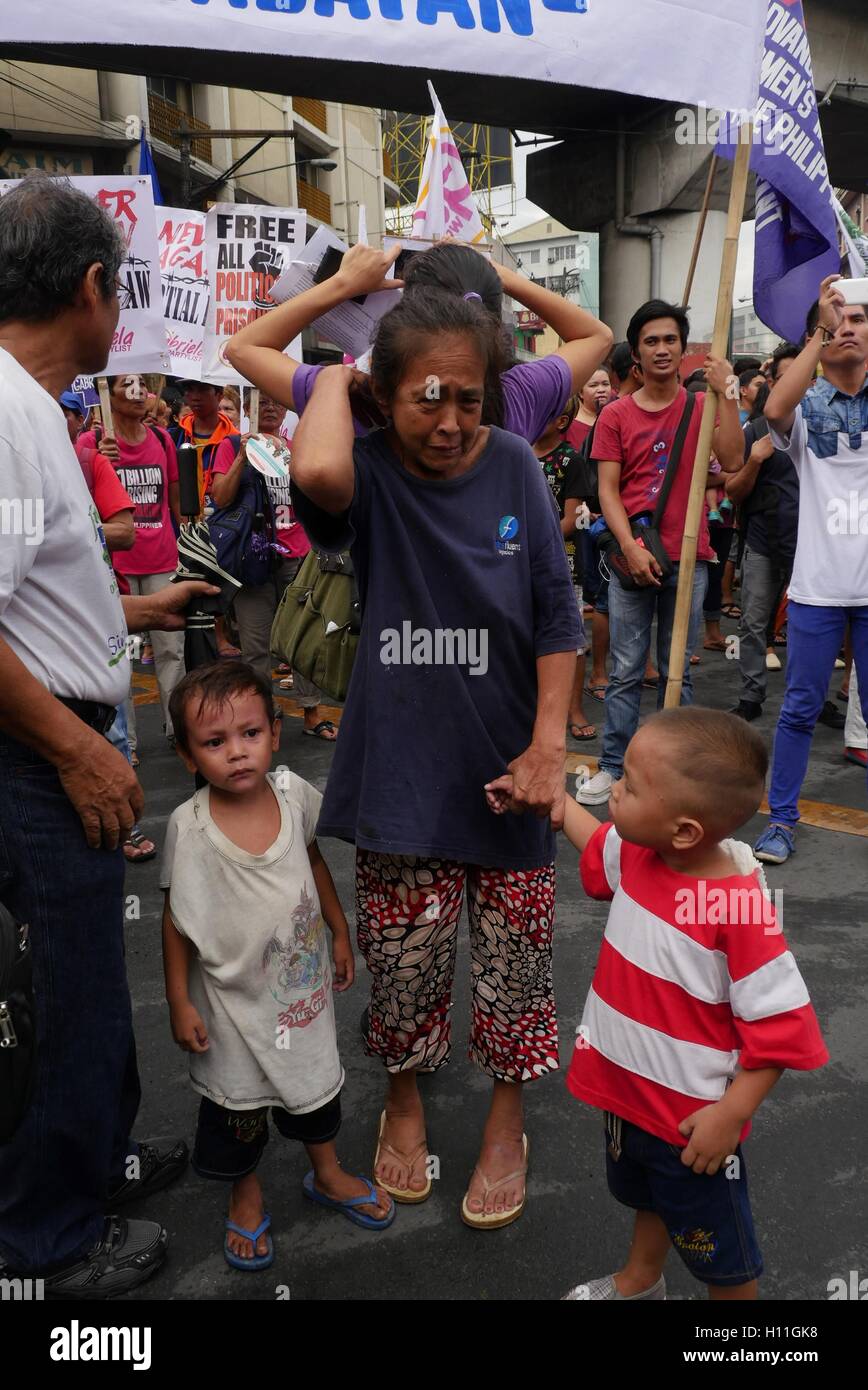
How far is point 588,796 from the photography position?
4.25m

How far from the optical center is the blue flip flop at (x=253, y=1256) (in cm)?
188

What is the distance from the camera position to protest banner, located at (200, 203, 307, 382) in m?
5.32

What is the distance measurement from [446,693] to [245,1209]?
1.11 metres

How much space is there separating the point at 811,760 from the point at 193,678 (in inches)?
150

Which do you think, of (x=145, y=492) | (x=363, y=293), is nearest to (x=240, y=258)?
(x=145, y=492)

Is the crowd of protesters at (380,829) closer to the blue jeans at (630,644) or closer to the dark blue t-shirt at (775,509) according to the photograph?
the blue jeans at (630,644)

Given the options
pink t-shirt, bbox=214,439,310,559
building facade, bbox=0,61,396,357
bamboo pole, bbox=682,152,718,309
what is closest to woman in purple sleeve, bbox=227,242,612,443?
bamboo pole, bbox=682,152,718,309

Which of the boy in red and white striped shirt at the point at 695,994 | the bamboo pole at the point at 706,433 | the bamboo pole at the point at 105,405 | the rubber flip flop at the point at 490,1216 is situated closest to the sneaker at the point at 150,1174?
the rubber flip flop at the point at 490,1216

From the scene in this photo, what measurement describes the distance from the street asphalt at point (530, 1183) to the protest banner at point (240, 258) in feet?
11.6

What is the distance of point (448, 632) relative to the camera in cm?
187

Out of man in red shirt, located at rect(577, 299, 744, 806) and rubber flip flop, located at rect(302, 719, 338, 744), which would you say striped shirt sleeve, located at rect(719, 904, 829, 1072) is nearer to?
man in red shirt, located at rect(577, 299, 744, 806)

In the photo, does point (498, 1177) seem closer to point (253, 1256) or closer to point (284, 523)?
point (253, 1256)

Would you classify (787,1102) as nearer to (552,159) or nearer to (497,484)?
(497,484)

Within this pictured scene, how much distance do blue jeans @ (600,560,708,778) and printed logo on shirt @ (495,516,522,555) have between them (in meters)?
2.39
